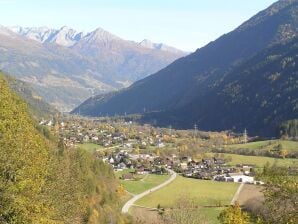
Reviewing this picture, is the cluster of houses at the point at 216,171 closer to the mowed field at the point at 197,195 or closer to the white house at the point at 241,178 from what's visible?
the white house at the point at 241,178

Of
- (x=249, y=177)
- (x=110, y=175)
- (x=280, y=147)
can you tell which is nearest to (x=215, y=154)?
(x=280, y=147)

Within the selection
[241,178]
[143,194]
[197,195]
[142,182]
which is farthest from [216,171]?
[143,194]

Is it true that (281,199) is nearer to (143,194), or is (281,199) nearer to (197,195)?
(197,195)

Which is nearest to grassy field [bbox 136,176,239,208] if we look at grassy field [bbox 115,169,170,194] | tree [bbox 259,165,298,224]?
grassy field [bbox 115,169,170,194]

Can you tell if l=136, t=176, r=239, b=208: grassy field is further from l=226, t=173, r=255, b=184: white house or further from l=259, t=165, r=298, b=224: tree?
l=259, t=165, r=298, b=224: tree

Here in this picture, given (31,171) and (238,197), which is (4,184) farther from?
(238,197)

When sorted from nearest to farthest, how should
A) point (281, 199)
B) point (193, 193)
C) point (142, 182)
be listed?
point (281, 199)
point (193, 193)
point (142, 182)

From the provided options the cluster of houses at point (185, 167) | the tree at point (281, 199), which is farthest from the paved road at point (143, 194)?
the tree at point (281, 199)
